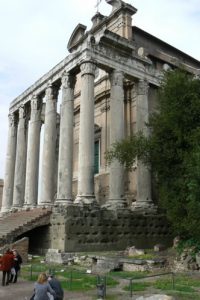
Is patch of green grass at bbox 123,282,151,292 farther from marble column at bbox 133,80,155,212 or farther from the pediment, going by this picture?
the pediment

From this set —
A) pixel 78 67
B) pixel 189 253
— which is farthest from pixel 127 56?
pixel 189 253

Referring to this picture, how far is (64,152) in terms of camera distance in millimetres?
25203

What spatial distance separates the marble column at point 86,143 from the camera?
23.5m

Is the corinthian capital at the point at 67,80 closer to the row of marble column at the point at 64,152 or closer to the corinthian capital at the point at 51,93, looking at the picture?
the row of marble column at the point at 64,152

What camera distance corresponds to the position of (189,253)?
1800 cm

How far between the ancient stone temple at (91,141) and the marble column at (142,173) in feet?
0.23

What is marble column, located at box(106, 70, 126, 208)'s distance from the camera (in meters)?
24.9

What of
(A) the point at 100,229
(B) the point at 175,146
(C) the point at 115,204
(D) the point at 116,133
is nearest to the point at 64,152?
(D) the point at 116,133

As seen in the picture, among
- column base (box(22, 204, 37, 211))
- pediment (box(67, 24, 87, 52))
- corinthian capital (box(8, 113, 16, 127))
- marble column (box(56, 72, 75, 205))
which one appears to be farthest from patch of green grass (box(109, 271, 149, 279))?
pediment (box(67, 24, 87, 52))

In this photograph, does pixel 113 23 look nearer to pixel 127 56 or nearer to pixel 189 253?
pixel 127 56

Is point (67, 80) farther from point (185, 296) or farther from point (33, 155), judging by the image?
point (185, 296)

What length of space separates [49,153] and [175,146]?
11147mm

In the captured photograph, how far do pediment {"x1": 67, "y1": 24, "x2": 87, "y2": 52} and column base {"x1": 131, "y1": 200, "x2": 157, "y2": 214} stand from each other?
17277 mm

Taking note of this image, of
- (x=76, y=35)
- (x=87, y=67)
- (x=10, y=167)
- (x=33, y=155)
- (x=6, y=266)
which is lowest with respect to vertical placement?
(x=6, y=266)
